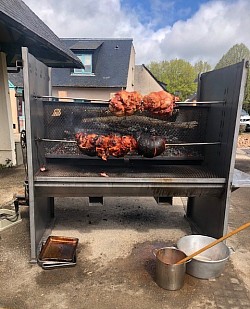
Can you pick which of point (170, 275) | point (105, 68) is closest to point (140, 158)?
point (170, 275)

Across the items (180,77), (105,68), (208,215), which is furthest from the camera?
(180,77)

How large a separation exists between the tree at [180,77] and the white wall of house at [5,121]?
102ft

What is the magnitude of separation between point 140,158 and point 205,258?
1.51 m

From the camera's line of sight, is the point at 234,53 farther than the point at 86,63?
Yes

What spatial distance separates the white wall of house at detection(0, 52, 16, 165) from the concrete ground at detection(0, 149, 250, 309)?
132 inches

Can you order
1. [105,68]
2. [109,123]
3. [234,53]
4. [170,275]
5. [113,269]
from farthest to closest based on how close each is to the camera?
[234,53], [105,68], [109,123], [113,269], [170,275]

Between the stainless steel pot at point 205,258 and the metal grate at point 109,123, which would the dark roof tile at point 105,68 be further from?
the stainless steel pot at point 205,258

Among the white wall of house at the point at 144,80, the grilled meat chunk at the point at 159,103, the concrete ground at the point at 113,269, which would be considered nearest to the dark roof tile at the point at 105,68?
the white wall of house at the point at 144,80

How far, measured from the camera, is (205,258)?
9.77 feet

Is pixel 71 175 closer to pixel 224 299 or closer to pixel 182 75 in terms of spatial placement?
pixel 224 299

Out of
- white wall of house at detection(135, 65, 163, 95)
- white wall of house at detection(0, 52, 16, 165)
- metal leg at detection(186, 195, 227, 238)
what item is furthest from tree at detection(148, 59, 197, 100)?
metal leg at detection(186, 195, 227, 238)

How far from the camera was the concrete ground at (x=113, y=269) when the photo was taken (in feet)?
7.88

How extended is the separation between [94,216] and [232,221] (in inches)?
84.8

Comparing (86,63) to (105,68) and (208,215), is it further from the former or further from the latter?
(208,215)
